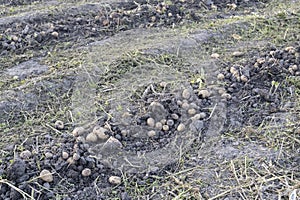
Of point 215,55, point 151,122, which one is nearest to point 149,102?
point 151,122

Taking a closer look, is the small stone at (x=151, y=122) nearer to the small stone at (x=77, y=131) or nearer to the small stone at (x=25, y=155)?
the small stone at (x=77, y=131)

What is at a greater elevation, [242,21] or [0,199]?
[242,21]

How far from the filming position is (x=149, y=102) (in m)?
3.13

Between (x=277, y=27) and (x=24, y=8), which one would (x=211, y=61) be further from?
(x=24, y=8)

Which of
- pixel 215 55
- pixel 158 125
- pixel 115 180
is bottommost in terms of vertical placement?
pixel 115 180

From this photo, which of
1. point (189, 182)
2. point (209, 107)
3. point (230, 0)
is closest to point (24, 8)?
point (230, 0)

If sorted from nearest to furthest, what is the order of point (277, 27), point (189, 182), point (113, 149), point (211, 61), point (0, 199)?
point (0, 199) → point (189, 182) → point (113, 149) → point (211, 61) → point (277, 27)

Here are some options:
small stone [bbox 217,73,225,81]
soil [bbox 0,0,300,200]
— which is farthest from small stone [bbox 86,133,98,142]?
small stone [bbox 217,73,225,81]

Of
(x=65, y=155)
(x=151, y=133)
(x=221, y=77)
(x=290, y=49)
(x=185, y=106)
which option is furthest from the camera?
(x=290, y=49)

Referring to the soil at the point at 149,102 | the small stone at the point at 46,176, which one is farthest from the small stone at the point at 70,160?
the small stone at the point at 46,176

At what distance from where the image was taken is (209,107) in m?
3.16

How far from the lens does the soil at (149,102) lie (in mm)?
2590

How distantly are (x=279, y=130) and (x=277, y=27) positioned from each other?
1.58 m

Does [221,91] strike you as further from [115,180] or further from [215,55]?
[115,180]
